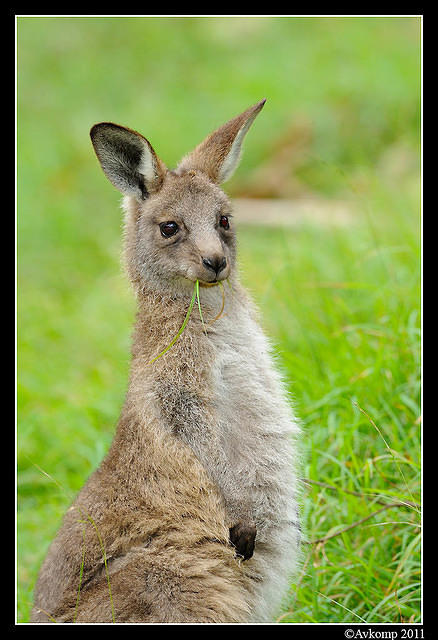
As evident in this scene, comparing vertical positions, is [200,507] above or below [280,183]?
below

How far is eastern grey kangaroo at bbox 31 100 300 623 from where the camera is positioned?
3449mm

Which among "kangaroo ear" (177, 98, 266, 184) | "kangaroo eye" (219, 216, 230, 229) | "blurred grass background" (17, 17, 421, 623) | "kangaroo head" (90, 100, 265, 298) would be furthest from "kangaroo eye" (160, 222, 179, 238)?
"blurred grass background" (17, 17, 421, 623)

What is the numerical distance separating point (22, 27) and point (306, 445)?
11595mm

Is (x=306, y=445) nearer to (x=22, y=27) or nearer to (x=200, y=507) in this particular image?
(x=200, y=507)

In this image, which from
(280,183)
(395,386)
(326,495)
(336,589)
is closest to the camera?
(336,589)

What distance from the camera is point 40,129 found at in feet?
39.6

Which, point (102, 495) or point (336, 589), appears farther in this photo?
point (336, 589)

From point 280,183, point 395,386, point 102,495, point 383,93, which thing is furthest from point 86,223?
point 102,495

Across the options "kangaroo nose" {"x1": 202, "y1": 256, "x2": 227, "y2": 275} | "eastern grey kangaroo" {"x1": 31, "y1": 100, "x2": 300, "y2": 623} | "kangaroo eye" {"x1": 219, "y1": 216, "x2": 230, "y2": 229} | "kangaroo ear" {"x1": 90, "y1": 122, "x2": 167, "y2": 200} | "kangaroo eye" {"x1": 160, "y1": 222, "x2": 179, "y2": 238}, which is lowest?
"eastern grey kangaroo" {"x1": 31, "y1": 100, "x2": 300, "y2": 623}

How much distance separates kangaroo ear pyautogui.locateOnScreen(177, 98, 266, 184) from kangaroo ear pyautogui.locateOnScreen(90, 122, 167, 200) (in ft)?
0.59

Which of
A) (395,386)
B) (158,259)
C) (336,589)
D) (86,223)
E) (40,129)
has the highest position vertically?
(40,129)

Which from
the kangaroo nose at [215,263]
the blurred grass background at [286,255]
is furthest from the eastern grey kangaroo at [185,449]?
the blurred grass background at [286,255]

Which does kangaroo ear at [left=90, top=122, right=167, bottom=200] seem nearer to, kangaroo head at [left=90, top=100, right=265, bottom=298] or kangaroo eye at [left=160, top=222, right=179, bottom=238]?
kangaroo head at [left=90, top=100, right=265, bottom=298]

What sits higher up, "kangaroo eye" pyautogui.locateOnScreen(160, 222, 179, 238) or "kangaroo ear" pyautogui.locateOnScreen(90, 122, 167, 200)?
"kangaroo ear" pyautogui.locateOnScreen(90, 122, 167, 200)
